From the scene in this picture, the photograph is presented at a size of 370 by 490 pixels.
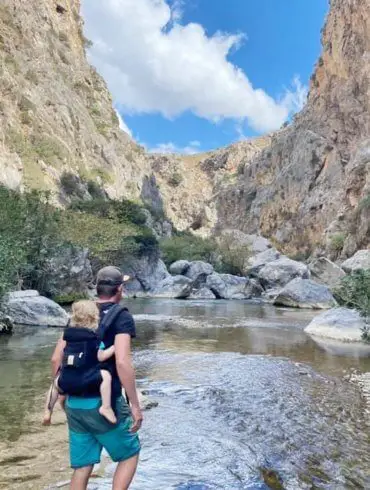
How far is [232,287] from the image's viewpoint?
54.3 metres

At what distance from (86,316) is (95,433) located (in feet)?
3.09

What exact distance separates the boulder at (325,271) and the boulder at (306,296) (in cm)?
1062

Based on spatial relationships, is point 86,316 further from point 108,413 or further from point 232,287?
point 232,287

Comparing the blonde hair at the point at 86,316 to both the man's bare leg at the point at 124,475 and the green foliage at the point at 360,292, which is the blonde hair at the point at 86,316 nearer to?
the man's bare leg at the point at 124,475

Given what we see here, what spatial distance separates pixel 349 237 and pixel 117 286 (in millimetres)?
59066

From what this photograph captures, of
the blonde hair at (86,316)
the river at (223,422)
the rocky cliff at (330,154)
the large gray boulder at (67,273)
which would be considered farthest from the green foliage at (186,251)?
the blonde hair at (86,316)

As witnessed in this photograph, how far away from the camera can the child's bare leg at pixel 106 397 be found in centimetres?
410

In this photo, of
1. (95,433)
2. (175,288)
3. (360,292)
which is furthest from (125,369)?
(175,288)

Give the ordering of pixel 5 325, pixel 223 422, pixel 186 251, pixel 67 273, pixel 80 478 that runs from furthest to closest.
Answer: pixel 186 251 → pixel 67 273 → pixel 5 325 → pixel 223 422 → pixel 80 478

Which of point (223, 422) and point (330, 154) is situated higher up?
point (330, 154)

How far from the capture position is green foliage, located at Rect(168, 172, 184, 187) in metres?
183

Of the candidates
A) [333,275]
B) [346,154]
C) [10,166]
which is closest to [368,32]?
[346,154]

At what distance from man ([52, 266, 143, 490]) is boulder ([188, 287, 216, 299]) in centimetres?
4721

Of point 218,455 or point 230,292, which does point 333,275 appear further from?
point 218,455
